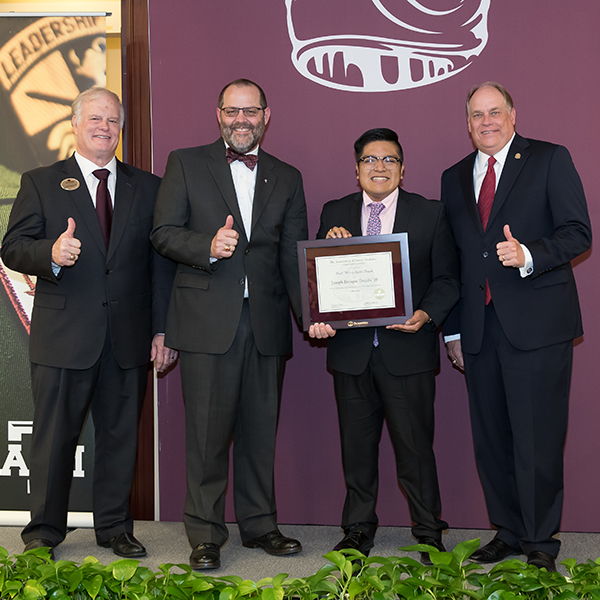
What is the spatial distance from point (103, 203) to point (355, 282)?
1192mm

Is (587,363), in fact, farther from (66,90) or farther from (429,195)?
(66,90)

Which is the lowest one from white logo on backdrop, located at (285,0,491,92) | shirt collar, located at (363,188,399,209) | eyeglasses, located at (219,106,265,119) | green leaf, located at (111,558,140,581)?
green leaf, located at (111,558,140,581)

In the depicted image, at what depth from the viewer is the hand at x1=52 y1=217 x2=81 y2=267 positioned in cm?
271

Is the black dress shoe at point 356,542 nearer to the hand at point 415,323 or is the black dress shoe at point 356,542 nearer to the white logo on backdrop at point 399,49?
the hand at point 415,323

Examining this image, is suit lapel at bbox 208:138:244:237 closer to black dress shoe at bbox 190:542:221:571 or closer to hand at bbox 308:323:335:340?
hand at bbox 308:323:335:340

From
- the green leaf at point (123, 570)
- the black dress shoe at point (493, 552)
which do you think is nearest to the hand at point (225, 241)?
the green leaf at point (123, 570)

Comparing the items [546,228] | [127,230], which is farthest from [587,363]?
[127,230]

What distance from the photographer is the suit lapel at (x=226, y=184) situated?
2912 millimetres

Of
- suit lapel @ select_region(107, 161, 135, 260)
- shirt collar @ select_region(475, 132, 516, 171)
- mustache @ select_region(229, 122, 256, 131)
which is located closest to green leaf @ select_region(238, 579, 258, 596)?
suit lapel @ select_region(107, 161, 135, 260)

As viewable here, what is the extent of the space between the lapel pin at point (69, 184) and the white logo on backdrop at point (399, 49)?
4.42 feet

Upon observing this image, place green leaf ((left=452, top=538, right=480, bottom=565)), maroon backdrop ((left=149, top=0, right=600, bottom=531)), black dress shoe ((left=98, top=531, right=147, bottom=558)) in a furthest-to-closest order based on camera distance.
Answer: maroon backdrop ((left=149, top=0, right=600, bottom=531)) < black dress shoe ((left=98, top=531, right=147, bottom=558)) < green leaf ((left=452, top=538, right=480, bottom=565))

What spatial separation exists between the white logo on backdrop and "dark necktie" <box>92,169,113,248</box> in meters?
1.23

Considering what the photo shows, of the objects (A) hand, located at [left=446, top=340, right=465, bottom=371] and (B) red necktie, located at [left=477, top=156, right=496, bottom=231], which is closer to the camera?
(B) red necktie, located at [left=477, top=156, right=496, bottom=231]

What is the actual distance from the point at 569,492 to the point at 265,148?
2.41 meters
